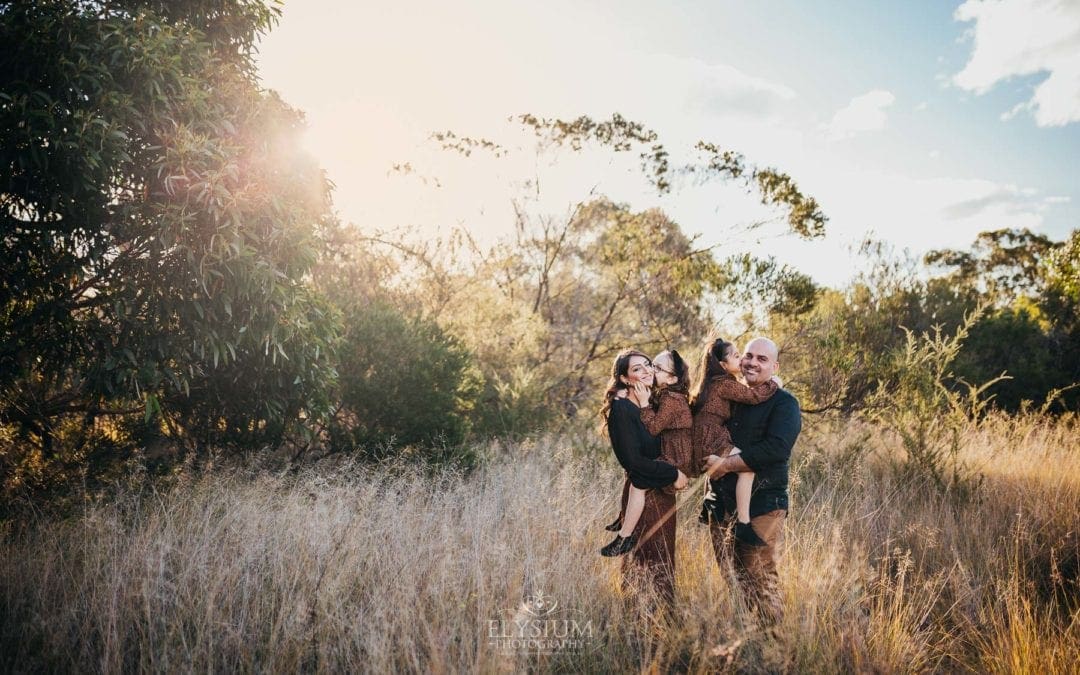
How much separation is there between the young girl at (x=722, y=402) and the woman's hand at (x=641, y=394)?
36cm

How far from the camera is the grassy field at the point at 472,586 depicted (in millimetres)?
3043

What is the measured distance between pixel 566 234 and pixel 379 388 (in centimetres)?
728

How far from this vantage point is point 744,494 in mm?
3357

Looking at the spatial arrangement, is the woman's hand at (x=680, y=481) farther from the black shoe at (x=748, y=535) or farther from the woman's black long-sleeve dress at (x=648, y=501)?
the black shoe at (x=748, y=535)

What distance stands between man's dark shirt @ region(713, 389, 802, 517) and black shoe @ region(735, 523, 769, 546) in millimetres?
87

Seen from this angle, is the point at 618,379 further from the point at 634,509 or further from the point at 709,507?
the point at 709,507

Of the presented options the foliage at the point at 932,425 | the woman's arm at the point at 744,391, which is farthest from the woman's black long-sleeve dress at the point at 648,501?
the foliage at the point at 932,425

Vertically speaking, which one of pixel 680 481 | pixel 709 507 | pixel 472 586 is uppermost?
pixel 680 481

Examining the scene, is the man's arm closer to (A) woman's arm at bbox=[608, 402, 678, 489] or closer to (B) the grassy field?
(A) woman's arm at bbox=[608, 402, 678, 489]

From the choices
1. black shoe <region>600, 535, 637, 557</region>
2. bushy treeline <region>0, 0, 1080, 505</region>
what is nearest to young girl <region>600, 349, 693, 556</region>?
black shoe <region>600, 535, 637, 557</region>

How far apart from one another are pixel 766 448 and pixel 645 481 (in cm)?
75

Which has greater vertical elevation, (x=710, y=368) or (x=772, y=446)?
(x=710, y=368)

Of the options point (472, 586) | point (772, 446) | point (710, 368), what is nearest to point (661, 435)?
point (710, 368)

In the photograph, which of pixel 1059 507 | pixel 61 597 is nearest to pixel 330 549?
pixel 61 597
